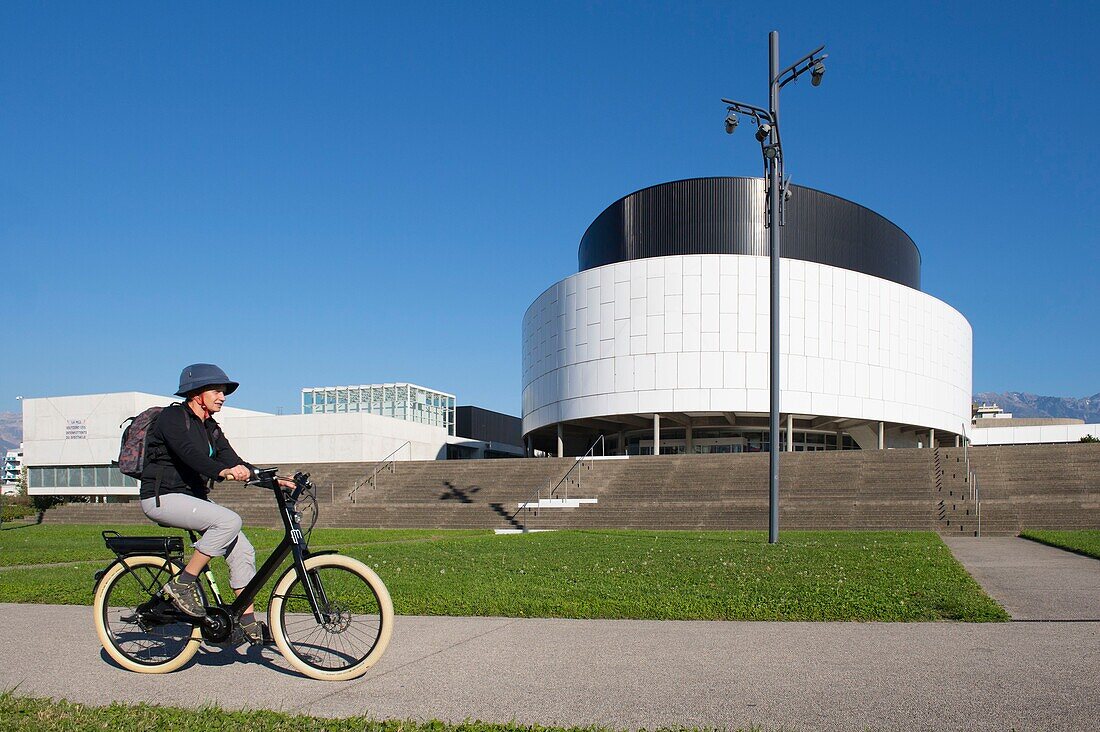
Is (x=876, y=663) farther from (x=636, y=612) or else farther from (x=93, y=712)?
(x=93, y=712)

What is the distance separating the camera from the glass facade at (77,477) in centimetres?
5566

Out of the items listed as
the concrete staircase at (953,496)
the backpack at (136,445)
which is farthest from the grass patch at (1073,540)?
the backpack at (136,445)

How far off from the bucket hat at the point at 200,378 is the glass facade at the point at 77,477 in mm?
53990

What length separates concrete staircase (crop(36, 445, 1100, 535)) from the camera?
24.2 m

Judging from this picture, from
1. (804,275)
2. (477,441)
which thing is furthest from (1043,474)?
(477,441)

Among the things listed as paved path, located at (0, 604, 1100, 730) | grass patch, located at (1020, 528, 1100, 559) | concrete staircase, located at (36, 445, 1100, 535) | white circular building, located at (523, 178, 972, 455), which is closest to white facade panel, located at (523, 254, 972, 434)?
white circular building, located at (523, 178, 972, 455)

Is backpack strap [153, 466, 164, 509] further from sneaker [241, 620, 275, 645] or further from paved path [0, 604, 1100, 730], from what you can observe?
paved path [0, 604, 1100, 730]

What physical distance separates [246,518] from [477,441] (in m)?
43.0

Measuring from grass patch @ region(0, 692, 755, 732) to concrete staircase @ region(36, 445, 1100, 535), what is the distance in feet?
68.7

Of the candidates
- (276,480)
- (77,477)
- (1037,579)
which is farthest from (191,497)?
(77,477)

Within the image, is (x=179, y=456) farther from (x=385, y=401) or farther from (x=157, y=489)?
(x=385, y=401)

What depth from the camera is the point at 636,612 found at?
7684 mm

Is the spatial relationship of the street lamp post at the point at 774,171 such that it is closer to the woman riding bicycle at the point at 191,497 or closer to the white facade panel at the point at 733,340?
the woman riding bicycle at the point at 191,497

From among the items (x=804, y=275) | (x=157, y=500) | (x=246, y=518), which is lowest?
(x=246, y=518)
